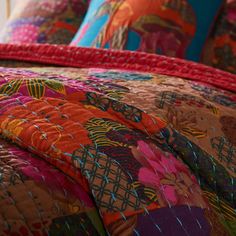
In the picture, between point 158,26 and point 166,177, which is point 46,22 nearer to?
point 158,26

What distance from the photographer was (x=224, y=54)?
2.10 m

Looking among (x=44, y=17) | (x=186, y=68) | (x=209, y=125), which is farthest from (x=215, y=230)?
(x=44, y=17)

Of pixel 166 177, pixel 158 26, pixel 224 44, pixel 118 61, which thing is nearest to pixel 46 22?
pixel 158 26

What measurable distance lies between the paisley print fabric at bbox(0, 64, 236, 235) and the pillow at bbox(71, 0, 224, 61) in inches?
24.1

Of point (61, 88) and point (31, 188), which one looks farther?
point (61, 88)

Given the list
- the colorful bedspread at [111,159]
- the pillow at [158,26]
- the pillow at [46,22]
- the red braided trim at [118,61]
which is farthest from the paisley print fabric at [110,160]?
the pillow at [46,22]

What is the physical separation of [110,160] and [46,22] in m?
1.50

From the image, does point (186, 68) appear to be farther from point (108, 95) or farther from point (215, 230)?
point (215, 230)

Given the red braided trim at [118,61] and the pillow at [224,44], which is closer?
the red braided trim at [118,61]

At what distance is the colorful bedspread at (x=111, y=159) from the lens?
0.99 meters

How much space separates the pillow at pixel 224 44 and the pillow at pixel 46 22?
0.57m

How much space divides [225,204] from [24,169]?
414 mm

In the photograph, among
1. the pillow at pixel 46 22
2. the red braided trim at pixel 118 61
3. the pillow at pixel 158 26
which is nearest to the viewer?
the red braided trim at pixel 118 61

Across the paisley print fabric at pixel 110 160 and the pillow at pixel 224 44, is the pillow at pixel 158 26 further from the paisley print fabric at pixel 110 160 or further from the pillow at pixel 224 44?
the paisley print fabric at pixel 110 160
